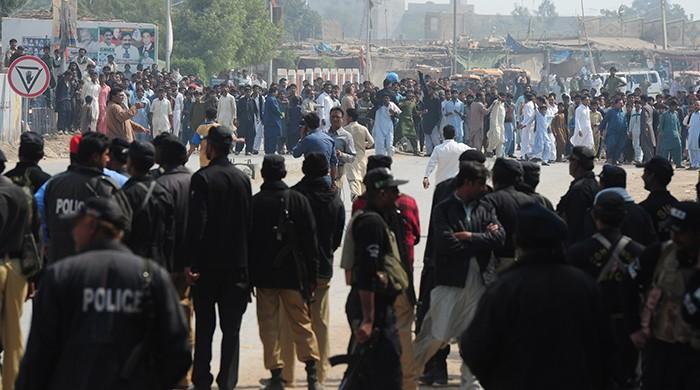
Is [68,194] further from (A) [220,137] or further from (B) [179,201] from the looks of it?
(A) [220,137]

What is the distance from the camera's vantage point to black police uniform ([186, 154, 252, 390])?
345 inches

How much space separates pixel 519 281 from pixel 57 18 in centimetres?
3388

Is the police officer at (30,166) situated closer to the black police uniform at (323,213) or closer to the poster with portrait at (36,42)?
the black police uniform at (323,213)

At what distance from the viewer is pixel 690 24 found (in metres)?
118

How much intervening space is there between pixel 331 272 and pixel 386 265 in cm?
198

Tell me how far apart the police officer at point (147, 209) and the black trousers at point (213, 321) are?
0.53 m

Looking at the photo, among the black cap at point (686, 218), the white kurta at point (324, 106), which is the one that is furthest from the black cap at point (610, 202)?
the white kurta at point (324, 106)

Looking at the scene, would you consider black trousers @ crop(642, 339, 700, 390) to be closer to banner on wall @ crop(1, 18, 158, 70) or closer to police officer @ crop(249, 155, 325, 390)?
police officer @ crop(249, 155, 325, 390)

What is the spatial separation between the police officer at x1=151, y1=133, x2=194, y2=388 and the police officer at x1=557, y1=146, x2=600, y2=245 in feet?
8.14

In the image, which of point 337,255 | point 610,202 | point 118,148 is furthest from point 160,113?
point 610,202

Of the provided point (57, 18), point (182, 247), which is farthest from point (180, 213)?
point (57, 18)

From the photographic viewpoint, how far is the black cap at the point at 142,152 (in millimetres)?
8195

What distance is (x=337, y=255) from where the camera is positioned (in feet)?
53.2

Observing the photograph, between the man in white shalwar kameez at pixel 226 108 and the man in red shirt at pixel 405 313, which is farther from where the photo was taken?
the man in white shalwar kameez at pixel 226 108
